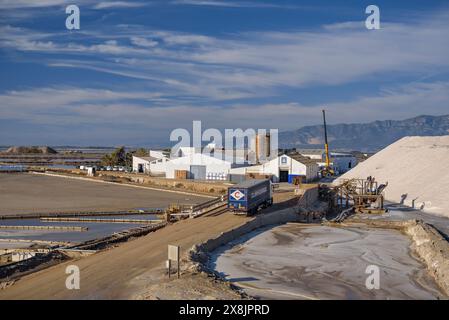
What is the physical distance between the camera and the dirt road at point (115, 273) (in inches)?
559

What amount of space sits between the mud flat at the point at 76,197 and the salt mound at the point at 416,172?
18036 millimetres

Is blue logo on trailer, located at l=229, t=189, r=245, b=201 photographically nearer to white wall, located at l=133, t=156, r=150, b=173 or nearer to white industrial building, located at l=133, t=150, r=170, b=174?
white industrial building, located at l=133, t=150, r=170, b=174

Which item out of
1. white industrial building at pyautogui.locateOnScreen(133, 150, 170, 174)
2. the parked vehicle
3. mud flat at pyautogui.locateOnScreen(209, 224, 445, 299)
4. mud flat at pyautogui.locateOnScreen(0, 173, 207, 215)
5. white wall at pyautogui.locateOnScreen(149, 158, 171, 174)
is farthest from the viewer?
white industrial building at pyautogui.locateOnScreen(133, 150, 170, 174)

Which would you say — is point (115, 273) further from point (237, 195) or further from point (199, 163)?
point (199, 163)

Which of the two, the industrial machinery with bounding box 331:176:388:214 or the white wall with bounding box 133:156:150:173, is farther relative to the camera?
the white wall with bounding box 133:156:150:173

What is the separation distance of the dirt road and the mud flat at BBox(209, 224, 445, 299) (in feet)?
7.30

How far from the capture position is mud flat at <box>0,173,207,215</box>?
40.4 metres

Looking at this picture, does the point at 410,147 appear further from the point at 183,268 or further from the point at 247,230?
the point at 183,268

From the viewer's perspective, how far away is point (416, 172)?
4512cm

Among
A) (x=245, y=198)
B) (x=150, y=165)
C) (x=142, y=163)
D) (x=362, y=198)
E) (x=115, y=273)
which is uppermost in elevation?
(x=142, y=163)

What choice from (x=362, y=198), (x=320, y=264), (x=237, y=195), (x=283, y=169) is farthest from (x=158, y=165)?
(x=320, y=264)

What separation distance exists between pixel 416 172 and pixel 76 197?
32367 millimetres

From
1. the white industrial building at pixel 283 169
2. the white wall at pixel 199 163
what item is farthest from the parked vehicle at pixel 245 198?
the white wall at pixel 199 163

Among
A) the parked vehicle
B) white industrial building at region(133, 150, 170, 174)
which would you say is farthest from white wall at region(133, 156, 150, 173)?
the parked vehicle
